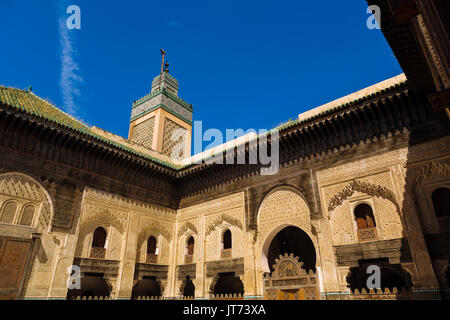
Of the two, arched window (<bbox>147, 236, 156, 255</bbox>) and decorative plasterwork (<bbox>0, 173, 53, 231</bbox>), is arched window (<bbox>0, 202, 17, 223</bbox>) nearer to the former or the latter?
decorative plasterwork (<bbox>0, 173, 53, 231</bbox>)

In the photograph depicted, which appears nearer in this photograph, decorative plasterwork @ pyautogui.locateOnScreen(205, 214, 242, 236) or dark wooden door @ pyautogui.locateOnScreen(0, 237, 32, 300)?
dark wooden door @ pyautogui.locateOnScreen(0, 237, 32, 300)

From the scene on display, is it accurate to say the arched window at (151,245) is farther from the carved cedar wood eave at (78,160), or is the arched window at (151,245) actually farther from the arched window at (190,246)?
the carved cedar wood eave at (78,160)

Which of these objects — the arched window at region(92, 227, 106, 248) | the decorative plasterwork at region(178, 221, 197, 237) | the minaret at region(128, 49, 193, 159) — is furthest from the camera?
the minaret at region(128, 49, 193, 159)

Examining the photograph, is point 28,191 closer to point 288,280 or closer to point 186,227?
point 186,227

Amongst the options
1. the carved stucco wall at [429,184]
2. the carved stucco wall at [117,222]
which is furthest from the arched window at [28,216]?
the carved stucco wall at [429,184]

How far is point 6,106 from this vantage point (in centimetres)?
804

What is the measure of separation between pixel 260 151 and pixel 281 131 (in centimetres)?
110

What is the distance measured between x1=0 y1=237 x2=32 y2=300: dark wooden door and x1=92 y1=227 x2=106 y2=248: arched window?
2.05m

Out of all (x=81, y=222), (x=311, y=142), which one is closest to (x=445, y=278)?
(x=311, y=142)

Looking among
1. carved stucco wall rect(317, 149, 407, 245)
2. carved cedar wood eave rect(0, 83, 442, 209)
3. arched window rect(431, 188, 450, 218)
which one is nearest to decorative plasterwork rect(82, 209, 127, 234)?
carved cedar wood eave rect(0, 83, 442, 209)

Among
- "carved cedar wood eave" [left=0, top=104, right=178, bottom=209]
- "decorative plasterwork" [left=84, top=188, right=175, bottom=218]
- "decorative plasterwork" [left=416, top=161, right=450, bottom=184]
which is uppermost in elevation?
"carved cedar wood eave" [left=0, top=104, right=178, bottom=209]

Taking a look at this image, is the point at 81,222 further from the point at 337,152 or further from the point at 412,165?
the point at 412,165

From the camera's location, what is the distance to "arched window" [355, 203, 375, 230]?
302 inches

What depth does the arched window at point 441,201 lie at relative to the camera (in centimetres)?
671
